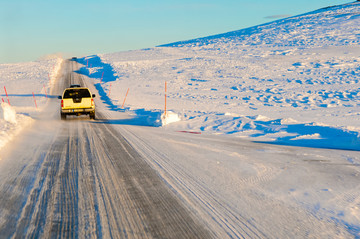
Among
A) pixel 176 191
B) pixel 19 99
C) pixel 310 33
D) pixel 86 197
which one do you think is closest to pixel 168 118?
pixel 176 191

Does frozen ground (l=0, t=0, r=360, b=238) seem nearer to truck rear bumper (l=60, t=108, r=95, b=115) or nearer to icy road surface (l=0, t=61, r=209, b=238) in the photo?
icy road surface (l=0, t=61, r=209, b=238)

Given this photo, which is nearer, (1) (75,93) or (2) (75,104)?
(2) (75,104)

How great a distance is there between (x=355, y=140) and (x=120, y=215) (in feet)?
29.3

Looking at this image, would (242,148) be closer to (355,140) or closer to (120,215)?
(355,140)

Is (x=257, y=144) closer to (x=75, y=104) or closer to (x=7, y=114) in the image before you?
(x=75, y=104)

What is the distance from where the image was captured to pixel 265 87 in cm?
3123

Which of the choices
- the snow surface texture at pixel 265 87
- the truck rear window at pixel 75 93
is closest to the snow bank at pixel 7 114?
the truck rear window at pixel 75 93

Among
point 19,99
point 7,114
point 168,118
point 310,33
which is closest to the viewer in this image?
point 7,114

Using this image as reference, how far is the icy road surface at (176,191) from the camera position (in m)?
4.35

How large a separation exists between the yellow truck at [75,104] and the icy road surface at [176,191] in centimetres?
577

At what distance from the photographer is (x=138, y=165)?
7504 mm

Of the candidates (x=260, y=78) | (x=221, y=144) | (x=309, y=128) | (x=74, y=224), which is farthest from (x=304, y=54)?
(x=74, y=224)

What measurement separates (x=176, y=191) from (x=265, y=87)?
27333 millimetres

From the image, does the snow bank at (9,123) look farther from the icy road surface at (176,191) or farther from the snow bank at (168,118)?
the snow bank at (168,118)
